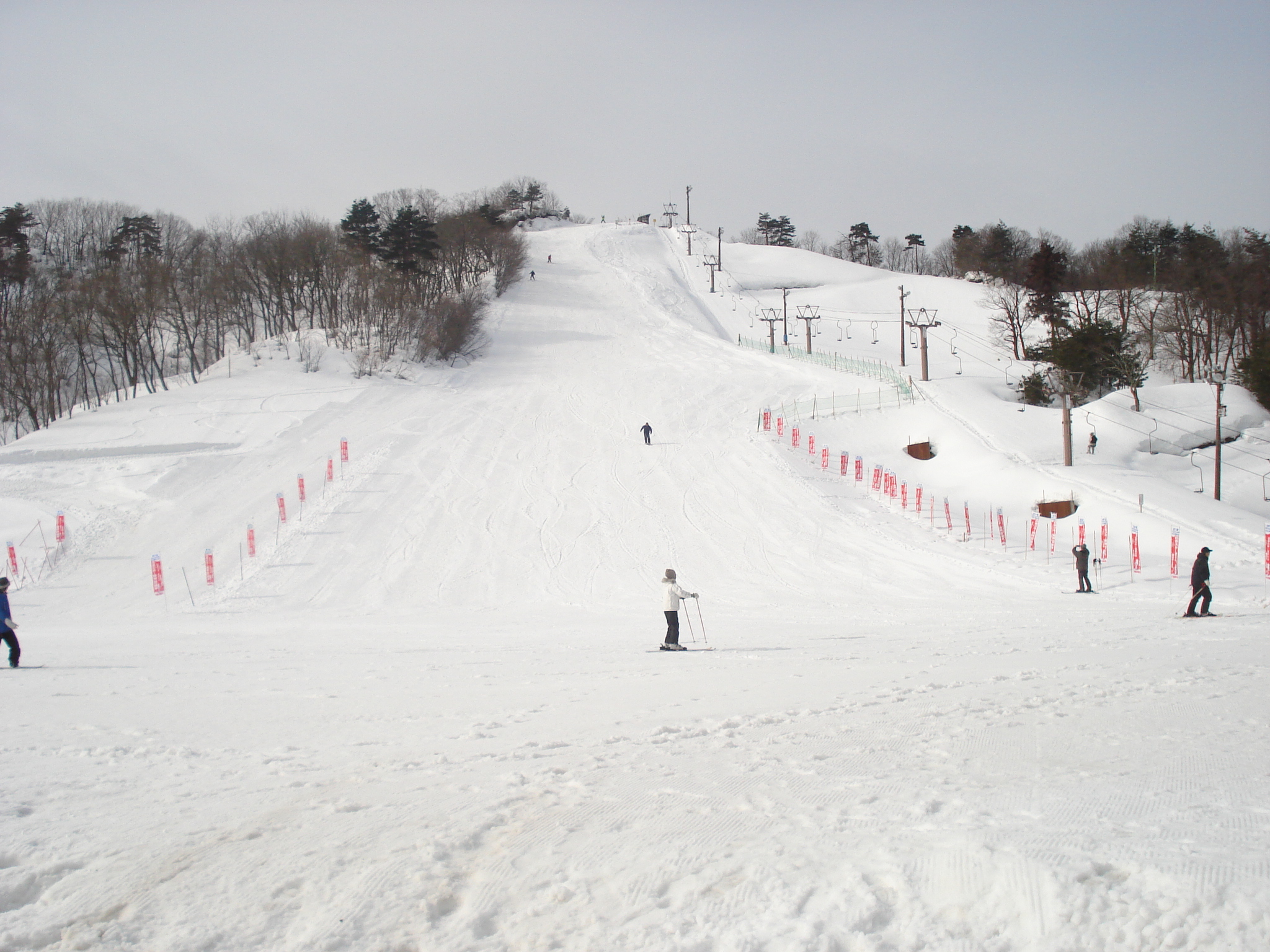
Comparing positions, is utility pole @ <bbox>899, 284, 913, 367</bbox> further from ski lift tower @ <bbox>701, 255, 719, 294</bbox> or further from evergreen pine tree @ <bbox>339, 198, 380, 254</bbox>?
evergreen pine tree @ <bbox>339, 198, 380, 254</bbox>

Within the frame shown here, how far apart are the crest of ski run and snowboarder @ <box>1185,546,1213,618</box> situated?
884mm

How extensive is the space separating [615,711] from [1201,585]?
12378mm

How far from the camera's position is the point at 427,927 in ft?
12.1

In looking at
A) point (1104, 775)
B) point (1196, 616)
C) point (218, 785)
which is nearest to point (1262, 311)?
point (1196, 616)

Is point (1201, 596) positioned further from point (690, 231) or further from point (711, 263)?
point (690, 231)

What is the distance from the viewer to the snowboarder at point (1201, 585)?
48.4 ft

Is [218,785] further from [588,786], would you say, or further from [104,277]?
[104,277]

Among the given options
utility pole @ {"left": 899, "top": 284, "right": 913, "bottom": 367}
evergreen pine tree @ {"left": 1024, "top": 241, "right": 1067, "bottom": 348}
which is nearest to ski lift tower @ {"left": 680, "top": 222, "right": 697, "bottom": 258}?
utility pole @ {"left": 899, "top": 284, "right": 913, "bottom": 367}

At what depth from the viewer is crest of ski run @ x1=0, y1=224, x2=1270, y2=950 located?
381 centimetres

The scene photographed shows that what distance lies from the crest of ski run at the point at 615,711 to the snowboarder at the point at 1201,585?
88cm

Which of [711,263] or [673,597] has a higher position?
[711,263]

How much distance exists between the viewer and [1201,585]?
48.4 ft

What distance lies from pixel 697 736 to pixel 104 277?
52.1m

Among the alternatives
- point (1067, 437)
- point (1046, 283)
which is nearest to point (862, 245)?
point (1046, 283)
